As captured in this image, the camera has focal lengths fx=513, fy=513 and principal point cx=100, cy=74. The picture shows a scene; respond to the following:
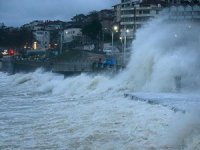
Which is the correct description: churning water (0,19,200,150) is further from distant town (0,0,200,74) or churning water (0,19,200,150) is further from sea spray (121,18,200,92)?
distant town (0,0,200,74)

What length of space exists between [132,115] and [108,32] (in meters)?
83.3

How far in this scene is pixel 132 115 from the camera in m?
16.6

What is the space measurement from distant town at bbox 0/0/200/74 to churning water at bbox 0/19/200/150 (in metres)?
10.9

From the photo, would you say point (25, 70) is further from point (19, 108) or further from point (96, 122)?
point (96, 122)

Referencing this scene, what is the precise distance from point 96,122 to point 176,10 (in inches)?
2100

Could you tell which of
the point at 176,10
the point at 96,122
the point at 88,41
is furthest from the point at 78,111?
the point at 88,41

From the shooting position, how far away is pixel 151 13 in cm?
8144

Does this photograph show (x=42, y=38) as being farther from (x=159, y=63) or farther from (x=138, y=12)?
(x=159, y=63)

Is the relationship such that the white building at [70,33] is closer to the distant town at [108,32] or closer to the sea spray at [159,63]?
the distant town at [108,32]

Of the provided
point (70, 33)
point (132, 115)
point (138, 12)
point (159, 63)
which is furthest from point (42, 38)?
point (132, 115)

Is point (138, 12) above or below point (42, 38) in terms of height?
above

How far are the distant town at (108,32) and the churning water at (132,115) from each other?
10.9m

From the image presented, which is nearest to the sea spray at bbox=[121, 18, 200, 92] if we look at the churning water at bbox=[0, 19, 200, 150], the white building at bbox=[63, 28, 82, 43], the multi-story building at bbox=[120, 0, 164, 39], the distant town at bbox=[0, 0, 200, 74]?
the churning water at bbox=[0, 19, 200, 150]

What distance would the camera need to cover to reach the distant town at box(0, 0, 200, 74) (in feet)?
224
